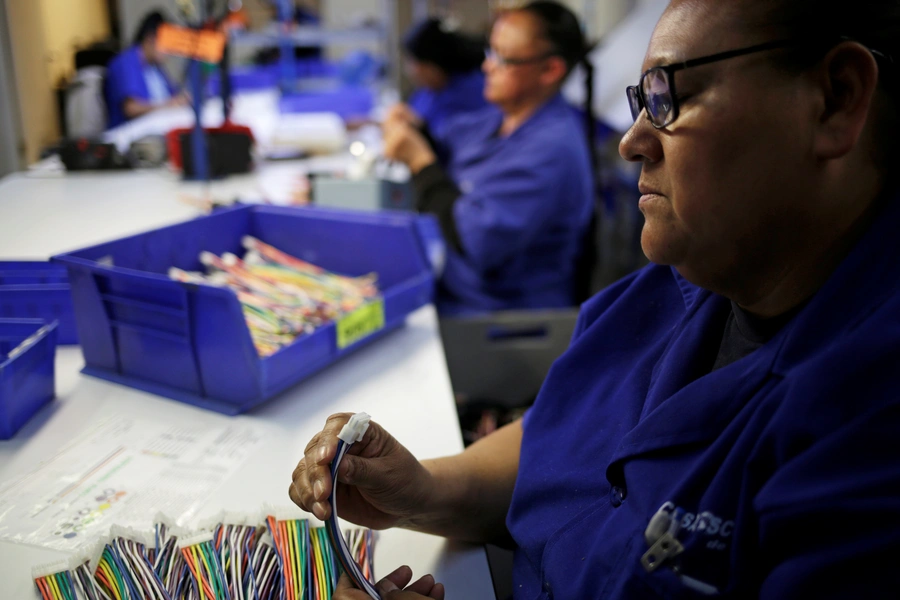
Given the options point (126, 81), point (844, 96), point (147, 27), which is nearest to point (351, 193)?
point (844, 96)

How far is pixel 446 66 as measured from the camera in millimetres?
3777

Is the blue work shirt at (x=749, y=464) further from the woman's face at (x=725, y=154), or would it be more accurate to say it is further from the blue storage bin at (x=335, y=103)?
Result: the blue storage bin at (x=335, y=103)

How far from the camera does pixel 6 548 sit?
87 cm

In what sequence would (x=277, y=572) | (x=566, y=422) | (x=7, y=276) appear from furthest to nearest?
(x=7, y=276) < (x=566, y=422) < (x=277, y=572)

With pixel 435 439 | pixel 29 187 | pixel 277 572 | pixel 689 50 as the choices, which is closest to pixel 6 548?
pixel 277 572

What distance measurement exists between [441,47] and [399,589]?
3.36 m

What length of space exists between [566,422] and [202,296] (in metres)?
0.60

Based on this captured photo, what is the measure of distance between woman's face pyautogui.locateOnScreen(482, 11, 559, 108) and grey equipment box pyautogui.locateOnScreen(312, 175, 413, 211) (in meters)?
0.49

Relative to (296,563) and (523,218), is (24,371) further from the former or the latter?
(523,218)

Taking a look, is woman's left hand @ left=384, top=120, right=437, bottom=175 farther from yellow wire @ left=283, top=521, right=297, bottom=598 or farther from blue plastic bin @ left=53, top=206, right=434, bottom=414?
yellow wire @ left=283, top=521, right=297, bottom=598

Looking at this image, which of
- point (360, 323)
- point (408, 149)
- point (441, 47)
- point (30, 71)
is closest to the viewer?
point (30, 71)

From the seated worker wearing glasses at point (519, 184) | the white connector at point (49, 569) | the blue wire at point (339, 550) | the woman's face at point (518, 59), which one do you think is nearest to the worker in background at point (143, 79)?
the seated worker wearing glasses at point (519, 184)

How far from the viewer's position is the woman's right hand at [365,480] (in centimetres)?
77

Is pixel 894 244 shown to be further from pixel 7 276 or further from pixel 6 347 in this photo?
pixel 7 276
